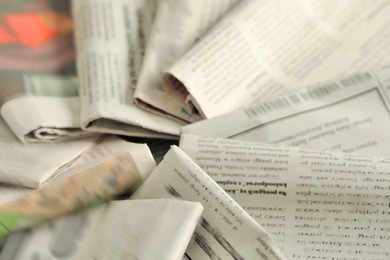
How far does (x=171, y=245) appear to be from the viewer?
0.34m

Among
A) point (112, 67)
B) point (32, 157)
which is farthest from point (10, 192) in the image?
point (112, 67)

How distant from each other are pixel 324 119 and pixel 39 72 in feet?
0.74

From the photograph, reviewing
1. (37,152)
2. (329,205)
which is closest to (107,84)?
(37,152)

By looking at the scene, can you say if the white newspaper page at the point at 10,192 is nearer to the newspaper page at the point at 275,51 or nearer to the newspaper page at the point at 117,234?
the newspaper page at the point at 117,234

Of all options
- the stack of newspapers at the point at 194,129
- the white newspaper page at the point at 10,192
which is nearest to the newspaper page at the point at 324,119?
the stack of newspapers at the point at 194,129

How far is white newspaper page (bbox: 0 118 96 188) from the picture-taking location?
0.38m

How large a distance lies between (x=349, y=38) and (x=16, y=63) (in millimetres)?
274

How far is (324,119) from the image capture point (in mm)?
435

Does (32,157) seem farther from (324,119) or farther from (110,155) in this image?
(324,119)

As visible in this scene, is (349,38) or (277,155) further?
(349,38)

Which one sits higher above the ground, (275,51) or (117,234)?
(275,51)

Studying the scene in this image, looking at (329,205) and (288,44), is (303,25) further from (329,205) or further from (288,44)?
(329,205)

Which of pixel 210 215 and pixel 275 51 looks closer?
pixel 210 215

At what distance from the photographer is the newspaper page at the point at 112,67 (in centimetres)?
44
